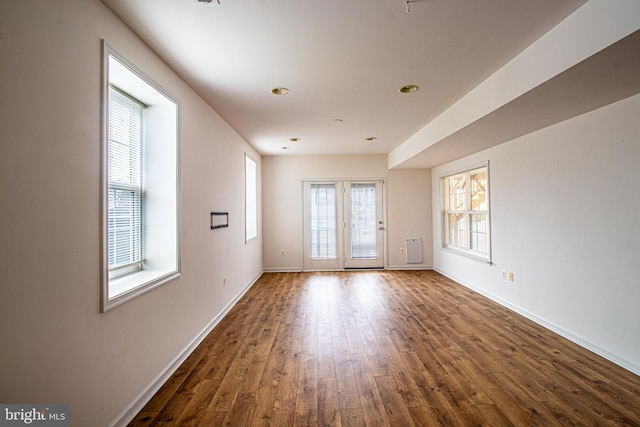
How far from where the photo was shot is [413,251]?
6.50 m

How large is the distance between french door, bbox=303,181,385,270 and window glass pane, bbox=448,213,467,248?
4.56 ft

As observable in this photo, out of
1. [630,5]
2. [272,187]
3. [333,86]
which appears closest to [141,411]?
[333,86]

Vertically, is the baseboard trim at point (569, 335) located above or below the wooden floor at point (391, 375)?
above

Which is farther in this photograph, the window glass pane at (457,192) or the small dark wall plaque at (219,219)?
the window glass pane at (457,192)

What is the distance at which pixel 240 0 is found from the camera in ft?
5.70

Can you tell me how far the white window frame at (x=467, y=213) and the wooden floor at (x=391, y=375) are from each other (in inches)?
44.6

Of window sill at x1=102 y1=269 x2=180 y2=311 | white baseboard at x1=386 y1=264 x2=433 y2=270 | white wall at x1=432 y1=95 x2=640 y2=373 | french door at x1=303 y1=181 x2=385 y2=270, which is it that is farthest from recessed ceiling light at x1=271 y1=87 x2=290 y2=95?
white baseboard at x1=386 y1=264 x2=433 y2=270

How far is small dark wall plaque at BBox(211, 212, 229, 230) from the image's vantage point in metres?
3.44

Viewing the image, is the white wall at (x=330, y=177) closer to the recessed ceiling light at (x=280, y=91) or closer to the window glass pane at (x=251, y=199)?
the window glass pane at (x=251, y=199)

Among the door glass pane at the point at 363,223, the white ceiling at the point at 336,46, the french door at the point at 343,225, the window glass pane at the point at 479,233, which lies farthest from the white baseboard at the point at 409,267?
the white ceiling at the point at 336,46

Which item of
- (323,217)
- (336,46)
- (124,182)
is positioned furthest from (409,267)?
(124,182)

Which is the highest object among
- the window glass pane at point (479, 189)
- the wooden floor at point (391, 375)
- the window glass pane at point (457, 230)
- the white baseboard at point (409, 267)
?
the window glass pane at point (479, 189)

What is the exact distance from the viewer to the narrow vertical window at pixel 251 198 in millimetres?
5555

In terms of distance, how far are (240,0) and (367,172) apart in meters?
5.05
